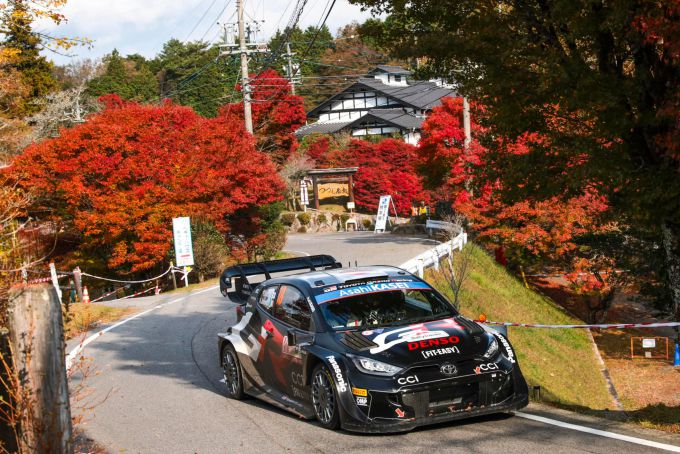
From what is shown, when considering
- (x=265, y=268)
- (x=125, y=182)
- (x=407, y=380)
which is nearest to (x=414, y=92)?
(x=125, y=182)

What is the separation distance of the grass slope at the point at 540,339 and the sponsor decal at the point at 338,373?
7571 millimetres

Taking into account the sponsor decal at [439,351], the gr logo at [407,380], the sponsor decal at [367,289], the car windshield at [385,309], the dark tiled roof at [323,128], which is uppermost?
the dark tiled roof at [323,128]

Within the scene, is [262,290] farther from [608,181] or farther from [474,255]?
[474,255]

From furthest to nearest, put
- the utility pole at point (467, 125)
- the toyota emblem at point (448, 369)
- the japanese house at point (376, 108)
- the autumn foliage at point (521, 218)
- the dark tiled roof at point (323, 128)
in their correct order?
the dark tiled roof at point (323, 128), the japanese house at point (376, 108), the utility pole at point (467, 125), the autumn foliage at point (521, 218), the toyota emblem at point (448, 369)

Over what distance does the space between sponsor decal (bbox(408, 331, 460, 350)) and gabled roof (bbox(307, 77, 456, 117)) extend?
67.9 m

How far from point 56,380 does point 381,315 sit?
4984 millimetres

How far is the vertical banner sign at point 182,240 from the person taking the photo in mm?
27031

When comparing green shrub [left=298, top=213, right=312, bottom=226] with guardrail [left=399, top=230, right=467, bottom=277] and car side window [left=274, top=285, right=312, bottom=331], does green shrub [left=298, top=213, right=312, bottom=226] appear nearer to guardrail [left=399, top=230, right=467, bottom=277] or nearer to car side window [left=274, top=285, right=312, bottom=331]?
guardrail [left=399, top=230, right=467, bottom=277]

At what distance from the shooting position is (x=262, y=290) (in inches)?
404

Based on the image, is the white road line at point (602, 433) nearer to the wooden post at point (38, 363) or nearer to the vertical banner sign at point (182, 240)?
the wooden post at point (38, 363)

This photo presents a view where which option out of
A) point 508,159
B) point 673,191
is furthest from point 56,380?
point 508,159

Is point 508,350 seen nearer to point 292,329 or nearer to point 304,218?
point 292,329

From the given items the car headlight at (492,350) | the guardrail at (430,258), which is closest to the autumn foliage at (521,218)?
the guardrail at (430,258)

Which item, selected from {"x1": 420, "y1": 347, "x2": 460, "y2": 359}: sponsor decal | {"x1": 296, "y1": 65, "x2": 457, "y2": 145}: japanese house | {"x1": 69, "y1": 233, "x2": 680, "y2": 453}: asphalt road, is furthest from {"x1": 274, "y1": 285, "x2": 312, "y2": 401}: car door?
{"x1": 296, "y1": 65, "x2": 457, "y2": 145}: japanese house
